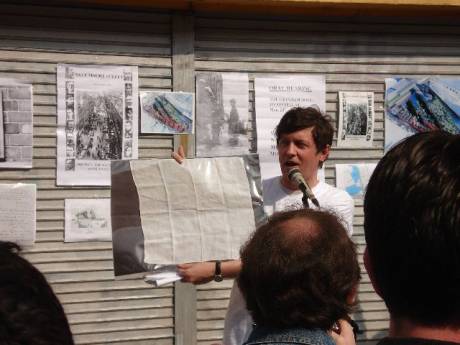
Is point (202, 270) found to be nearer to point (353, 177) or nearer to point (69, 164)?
point (69, 164)

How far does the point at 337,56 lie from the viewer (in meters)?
5.48

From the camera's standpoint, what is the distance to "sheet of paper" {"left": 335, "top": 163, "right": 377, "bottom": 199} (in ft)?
18.0

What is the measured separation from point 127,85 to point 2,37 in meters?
0.90

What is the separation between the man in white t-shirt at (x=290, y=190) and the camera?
3379mm

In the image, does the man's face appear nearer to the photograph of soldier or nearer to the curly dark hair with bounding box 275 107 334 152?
the curly dark hair with bounding box 275 107 334 152

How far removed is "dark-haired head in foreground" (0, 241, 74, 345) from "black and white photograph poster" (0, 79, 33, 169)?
3725 millimetres

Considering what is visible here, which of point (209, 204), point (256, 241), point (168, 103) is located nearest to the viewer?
point (256, 241)

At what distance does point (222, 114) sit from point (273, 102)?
1.36 ft

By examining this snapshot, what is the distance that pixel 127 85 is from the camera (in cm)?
502

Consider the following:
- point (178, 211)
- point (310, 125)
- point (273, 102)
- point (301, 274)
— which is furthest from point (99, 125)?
point (301, 274)

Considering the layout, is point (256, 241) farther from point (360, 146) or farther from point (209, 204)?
point (360, 146)

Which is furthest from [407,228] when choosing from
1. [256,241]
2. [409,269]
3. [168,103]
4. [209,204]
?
[168,103]

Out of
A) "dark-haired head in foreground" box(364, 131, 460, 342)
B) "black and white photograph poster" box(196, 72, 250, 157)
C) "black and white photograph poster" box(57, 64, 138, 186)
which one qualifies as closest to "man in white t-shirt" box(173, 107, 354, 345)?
"black and white photograph poster" box(196, 72, 250, 157)

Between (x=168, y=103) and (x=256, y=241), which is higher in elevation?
(x=168, y=103)
